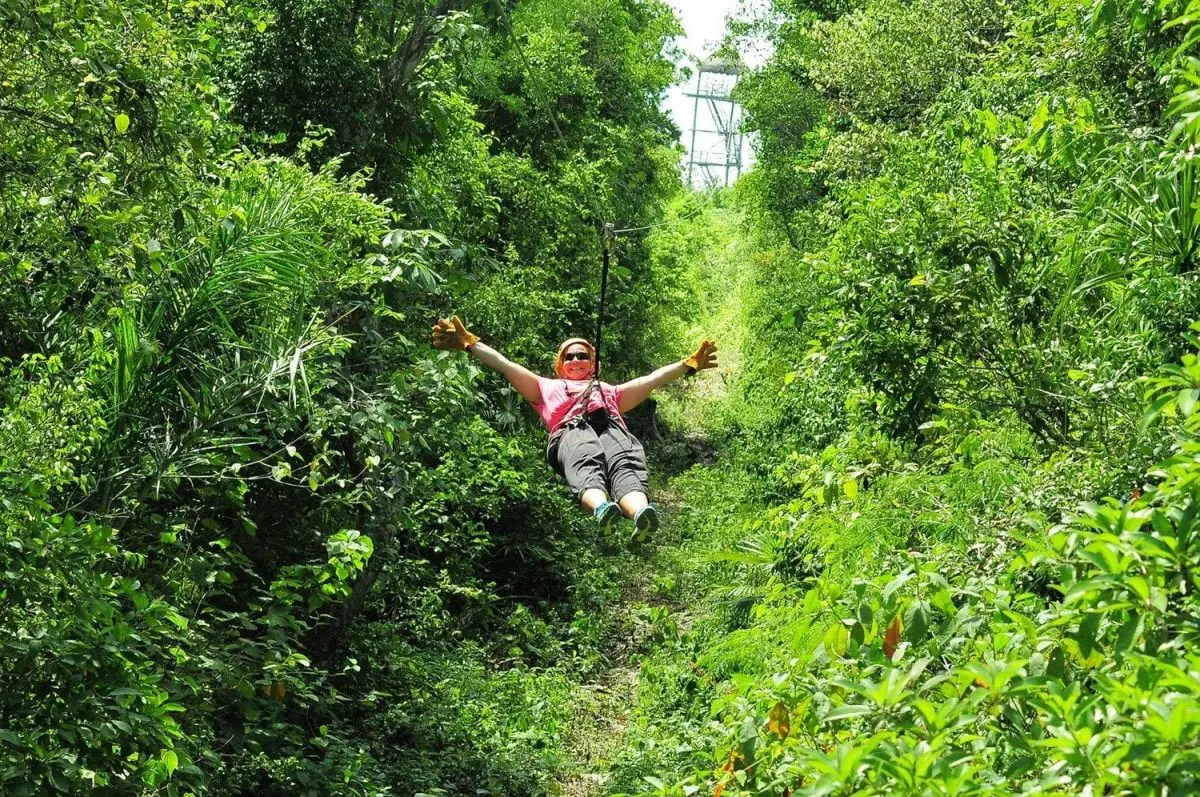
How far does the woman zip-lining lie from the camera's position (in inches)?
279

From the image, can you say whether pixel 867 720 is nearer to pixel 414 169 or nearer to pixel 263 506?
pixel 263 506

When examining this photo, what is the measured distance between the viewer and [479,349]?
7.75 m

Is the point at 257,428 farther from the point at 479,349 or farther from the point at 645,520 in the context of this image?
the point at 645,520

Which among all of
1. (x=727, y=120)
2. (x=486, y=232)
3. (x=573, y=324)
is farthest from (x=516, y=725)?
(x=727, y=120)

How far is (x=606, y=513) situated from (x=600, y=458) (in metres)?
0.57

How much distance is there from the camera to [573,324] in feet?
63.5

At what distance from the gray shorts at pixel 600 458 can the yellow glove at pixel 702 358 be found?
29.2 inches

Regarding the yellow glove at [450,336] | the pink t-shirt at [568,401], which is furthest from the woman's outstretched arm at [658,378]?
the yellow glove at [450,336]

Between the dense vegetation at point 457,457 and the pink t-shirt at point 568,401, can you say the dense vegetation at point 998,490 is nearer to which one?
the dense vegetation at point 457,457

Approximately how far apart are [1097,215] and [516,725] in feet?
20.6

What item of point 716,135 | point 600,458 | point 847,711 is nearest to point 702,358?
point 600,458

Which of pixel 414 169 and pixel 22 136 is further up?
pixel 414 169

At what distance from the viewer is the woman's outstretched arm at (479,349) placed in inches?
300

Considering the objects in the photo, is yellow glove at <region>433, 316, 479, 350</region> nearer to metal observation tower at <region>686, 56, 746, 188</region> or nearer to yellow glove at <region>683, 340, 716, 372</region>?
yellow glove at <region>683, 340, 716, 372</region>
